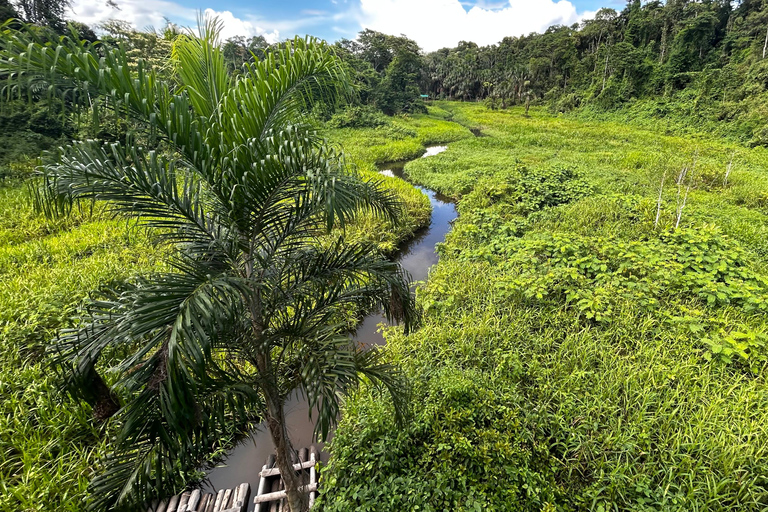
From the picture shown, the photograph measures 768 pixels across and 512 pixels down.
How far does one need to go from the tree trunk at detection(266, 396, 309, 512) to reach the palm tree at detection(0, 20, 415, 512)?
0.02 m

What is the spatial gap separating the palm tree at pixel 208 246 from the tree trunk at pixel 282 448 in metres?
0.02

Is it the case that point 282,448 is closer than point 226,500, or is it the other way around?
point 282,448

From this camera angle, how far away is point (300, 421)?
441 centimetres

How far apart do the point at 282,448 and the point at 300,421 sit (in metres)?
1.93

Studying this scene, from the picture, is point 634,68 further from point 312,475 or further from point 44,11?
point 44,11

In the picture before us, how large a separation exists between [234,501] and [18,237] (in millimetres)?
7975

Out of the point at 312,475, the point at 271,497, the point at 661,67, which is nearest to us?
the point at 271,497

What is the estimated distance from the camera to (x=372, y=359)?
2.62 metres

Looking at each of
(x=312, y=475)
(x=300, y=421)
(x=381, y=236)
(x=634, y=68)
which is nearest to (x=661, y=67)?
(x=634, y=68)

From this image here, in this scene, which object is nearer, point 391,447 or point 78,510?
point 78,510

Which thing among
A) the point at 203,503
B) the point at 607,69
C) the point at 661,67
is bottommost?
the point at 203,503

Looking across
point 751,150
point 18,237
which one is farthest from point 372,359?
point 751,150

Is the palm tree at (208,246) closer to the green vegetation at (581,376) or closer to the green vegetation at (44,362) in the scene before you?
the green vegetation at (44,362)

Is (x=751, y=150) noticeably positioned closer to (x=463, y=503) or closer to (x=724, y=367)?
(x=724, y=367)
